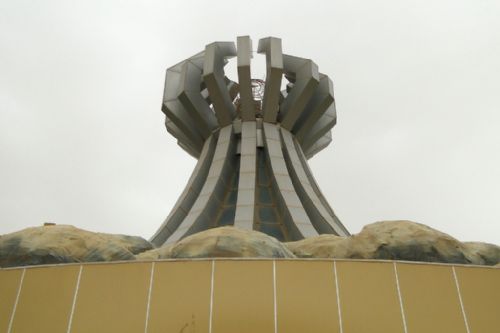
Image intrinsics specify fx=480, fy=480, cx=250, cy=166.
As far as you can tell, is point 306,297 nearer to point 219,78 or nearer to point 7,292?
point 7,292

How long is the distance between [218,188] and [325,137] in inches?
353

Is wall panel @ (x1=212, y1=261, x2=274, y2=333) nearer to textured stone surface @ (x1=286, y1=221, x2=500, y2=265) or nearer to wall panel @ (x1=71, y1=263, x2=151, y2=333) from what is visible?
wall panel @ (x1=71, y1=263, x2=151, y2=333)

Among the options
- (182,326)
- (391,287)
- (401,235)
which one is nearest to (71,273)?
(182,326)

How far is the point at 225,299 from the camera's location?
627 centimetres

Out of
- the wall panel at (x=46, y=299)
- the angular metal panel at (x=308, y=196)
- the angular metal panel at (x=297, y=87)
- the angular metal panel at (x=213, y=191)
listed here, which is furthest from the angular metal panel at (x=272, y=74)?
the wall panel at (x=46, y=299)

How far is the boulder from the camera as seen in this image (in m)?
7.49

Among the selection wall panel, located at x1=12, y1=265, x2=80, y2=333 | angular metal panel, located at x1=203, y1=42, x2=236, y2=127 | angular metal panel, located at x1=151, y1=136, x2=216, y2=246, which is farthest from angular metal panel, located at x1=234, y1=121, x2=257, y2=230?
wall panel, located at x1=12, y1=265, x2=80, y2=333

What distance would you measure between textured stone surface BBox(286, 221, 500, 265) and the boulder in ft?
4.62

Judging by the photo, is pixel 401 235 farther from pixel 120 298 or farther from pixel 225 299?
pixel 120 298

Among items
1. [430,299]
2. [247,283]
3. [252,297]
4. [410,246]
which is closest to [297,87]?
[410,246]

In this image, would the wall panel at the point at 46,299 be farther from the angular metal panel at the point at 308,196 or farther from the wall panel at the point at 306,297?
the angular metal panel at the point at 308,196

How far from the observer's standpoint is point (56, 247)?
804 cm

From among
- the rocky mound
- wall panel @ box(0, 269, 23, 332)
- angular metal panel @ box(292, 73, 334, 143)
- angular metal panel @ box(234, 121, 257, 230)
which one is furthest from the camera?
angular metal panel @ box(292, 73, 334, 143)

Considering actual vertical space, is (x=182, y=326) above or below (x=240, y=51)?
below
